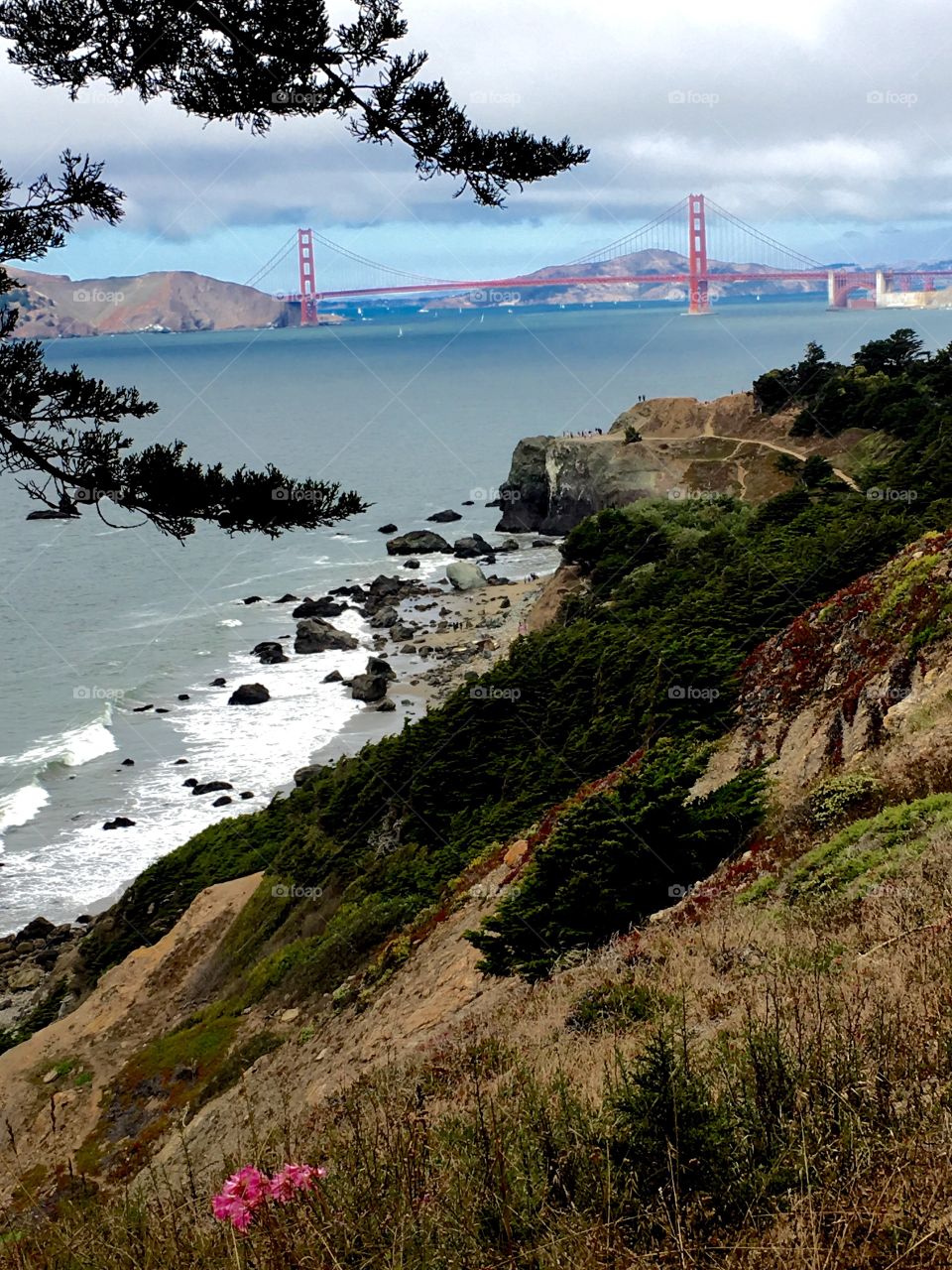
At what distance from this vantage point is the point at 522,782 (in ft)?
56.1

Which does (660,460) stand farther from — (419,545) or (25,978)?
(25,978)

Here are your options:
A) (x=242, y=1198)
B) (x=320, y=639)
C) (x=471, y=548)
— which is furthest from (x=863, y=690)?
(x=471, y=548)

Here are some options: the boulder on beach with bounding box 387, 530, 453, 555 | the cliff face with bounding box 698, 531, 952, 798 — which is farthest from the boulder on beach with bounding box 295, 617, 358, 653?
the cliff face with bounding box 698, 531, 952, 798

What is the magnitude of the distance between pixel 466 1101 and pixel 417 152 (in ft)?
21.7

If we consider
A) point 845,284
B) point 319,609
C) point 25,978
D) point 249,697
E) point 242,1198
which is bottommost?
point 25,978

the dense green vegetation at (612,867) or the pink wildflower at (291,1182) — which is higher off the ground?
the pink wildflower at (291,1182)

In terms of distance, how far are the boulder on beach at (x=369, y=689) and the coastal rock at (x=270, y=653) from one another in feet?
20.4

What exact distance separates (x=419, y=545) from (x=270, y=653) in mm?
20042

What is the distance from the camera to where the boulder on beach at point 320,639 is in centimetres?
4931

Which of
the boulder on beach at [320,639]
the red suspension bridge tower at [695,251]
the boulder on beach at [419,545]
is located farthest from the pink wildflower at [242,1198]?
the red suspension bridge tower at [695,251]

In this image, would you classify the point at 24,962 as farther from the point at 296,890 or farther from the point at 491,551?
the point at 491,551

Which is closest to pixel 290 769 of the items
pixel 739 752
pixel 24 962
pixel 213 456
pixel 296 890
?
pixel 24 962

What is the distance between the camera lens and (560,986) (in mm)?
8484

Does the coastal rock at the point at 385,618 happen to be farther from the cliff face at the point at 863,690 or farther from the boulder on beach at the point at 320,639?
the cliff face at the point at 863,690
